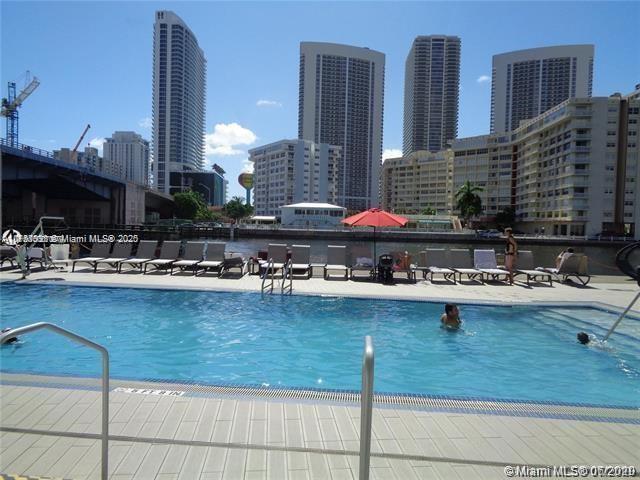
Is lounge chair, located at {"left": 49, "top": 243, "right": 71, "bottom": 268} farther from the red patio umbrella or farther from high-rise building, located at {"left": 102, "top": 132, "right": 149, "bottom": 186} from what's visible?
high-rise building, located at {"left": 102, "top": 132, "right": 149, "bottom": 186}

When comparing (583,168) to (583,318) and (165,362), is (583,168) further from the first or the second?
(165,362)

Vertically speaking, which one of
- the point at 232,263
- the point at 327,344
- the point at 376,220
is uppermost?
the point at 376,220

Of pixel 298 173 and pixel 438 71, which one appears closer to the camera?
pixel 298 173

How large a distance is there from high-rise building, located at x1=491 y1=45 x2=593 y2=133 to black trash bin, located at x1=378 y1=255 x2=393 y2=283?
173792 millimetres

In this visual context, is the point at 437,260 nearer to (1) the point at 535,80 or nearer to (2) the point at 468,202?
(2) the point at 468,202

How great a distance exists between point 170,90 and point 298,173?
9322 cm

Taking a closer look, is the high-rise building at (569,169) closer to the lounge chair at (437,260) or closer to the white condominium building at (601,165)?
the white condominium building at (601,165)

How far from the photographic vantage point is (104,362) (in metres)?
3.00

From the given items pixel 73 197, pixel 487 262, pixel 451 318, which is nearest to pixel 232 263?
pixel 451 318

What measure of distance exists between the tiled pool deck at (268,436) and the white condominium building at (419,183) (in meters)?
130

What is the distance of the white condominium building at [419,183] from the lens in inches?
5177

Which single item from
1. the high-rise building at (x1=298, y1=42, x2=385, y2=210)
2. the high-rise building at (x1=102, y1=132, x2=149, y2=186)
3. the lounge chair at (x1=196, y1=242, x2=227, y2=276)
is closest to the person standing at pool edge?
the lounge chair at (x1=196, y1=242, x2=227, y2=276)

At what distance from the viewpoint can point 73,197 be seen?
70500 mm

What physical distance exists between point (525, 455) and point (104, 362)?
139 inches
